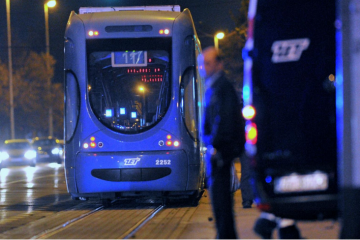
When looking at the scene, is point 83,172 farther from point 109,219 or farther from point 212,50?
point 212,50

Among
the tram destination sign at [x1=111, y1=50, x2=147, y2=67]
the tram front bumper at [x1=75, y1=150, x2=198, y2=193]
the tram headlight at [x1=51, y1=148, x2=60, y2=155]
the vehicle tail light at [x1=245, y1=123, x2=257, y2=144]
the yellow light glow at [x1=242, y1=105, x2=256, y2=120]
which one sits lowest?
the tram headlight at [x1=51, y1=148, x2=60, y2=155]

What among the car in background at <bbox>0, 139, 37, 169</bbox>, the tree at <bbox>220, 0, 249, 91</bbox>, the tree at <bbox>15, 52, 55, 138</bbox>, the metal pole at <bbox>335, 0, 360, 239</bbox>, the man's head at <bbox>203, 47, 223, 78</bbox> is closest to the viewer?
the metal pole at <bbox>335, 0, 360, 239</bbox>

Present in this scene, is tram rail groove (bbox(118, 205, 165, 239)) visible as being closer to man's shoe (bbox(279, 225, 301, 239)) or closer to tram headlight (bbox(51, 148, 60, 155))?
man's shoe (bbox(279, 225, 301, 239))

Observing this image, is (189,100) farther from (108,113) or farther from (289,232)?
(289,232)

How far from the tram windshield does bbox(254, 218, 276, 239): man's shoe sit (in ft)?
13.4

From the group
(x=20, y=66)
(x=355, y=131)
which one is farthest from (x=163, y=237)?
(x=20, y=66)

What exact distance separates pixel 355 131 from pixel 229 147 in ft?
6.99

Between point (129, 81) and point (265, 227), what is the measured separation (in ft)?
15.1

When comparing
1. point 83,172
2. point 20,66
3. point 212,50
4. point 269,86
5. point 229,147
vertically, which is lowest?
point 83,172

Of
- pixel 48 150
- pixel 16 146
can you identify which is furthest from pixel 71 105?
pixel 48 150

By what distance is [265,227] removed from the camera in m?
6.45

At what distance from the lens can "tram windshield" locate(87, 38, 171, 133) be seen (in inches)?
402

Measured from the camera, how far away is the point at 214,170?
5.68 m

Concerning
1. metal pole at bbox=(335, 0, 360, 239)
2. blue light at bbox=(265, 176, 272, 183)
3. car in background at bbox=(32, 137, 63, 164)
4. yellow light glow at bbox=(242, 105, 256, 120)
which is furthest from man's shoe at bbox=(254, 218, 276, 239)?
car in background at bbox=(32, 137, 63, 164)
